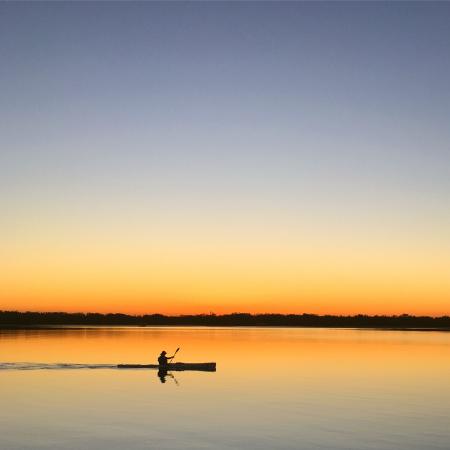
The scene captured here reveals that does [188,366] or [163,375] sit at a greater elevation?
[188,366]

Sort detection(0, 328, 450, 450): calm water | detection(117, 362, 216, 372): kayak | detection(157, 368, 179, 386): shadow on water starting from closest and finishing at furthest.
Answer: detection(0, 328, 450, 450): calm water → detection(157, 368, 179, 386): shadow on water → detection(117, 362, 216, 372): kayak

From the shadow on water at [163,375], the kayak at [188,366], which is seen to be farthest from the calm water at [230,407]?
the shadow on water at [163,375]

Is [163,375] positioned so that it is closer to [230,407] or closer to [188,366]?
[188,366]

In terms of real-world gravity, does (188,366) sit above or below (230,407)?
above

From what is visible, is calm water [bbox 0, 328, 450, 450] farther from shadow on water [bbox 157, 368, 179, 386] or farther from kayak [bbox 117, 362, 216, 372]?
shadow on water [bbox 157, 368, 179, 386]

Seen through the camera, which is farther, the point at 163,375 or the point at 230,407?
the point at 163,375

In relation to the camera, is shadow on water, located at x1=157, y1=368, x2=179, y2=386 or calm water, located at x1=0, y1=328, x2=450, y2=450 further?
shadow on water, located at x1=157, y1=368, x2=179, y2=386

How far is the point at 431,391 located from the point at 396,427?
56.2 ft

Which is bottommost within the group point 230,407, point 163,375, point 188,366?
point 230,407

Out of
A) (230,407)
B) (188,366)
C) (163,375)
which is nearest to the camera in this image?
(230,407)

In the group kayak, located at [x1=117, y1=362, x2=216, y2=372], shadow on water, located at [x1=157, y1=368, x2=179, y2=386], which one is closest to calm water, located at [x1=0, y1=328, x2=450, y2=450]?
kayak, located at [x1=117, y1=362, x2=216, y2=372]

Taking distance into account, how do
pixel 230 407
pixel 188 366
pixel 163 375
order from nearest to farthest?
pixel 230 407 → pixel 163 375 → pixel 188 366

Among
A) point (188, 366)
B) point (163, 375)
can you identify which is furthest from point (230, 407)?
point (188, 366)

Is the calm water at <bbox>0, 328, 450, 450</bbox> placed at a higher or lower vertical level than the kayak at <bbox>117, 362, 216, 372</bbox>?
lower
